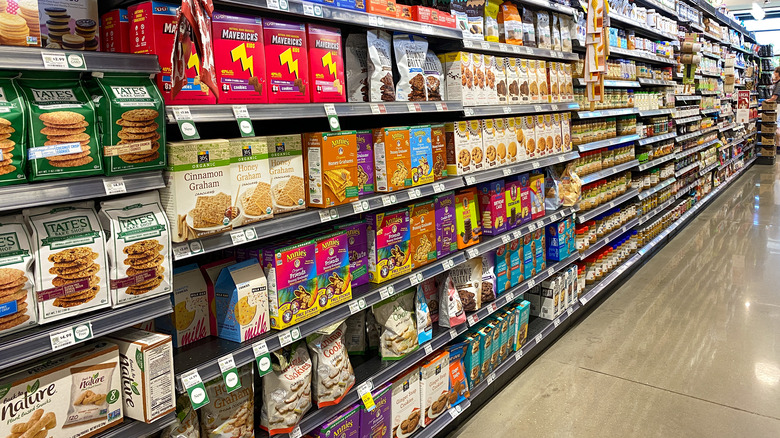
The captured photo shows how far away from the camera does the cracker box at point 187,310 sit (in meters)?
1.93

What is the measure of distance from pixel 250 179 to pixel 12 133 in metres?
0.72

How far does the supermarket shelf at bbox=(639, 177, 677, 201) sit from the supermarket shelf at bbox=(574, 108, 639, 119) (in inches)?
36.9

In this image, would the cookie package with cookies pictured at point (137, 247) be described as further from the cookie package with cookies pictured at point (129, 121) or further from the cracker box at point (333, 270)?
the cracker box at point (333, 270)

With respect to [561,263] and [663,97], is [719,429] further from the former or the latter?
[663,97]

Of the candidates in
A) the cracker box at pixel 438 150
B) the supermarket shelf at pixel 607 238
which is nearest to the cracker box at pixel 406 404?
the cracker box at pixel 438 150

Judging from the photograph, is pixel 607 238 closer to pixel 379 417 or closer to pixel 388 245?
pixel 388 245

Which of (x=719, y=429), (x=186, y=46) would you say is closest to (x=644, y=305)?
(x=719, y=429)

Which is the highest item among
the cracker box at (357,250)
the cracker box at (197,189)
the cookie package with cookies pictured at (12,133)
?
the cookie package with cookies pictured at (12,133)

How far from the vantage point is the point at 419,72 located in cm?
264

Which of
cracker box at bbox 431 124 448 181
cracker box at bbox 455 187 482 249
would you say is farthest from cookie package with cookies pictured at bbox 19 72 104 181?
cracker box at bbox 455 187 482 249

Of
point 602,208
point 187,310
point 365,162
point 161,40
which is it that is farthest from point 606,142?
point 161,40

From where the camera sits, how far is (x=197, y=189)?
169cm

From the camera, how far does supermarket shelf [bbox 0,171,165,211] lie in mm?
1291

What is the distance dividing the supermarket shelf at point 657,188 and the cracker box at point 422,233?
394 centimetres
